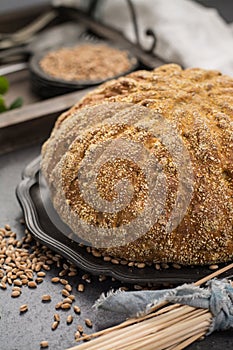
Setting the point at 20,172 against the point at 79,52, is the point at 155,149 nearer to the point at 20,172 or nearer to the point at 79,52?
the point at 20,172

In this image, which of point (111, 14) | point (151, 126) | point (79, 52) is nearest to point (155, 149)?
point (151, 126)

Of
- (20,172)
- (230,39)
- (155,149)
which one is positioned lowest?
(20,172)

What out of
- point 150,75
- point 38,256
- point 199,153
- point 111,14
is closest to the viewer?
point 199,153

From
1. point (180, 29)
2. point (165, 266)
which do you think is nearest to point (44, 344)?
point (165, 266)

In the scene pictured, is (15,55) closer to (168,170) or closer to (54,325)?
(168,170)

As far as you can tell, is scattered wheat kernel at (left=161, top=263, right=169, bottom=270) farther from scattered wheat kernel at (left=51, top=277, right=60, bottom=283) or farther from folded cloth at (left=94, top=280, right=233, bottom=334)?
scattered wheat kernel at (left=51, top=277, right=60, bottom=283)

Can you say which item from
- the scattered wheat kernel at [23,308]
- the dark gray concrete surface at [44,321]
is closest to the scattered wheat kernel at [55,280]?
the dark gray concrete surface at [44,321]

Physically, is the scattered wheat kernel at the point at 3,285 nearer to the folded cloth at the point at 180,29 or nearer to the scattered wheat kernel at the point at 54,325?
the scattered wheat kernel at the point at 54,325

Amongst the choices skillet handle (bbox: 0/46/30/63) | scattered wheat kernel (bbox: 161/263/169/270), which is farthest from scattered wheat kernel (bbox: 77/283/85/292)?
skillet handle (bbox: 0/46/30/63)
